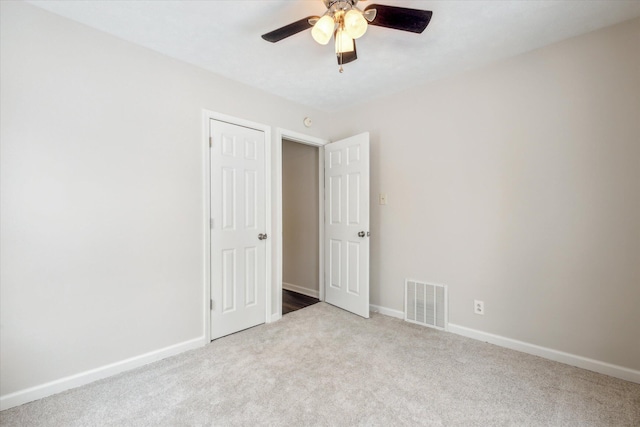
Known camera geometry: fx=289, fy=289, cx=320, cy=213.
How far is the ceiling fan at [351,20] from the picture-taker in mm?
1536

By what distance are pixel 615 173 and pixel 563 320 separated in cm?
113

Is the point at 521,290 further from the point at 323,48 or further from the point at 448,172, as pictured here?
the point at 323,48

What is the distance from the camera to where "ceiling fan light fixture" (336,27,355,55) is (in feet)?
5.61

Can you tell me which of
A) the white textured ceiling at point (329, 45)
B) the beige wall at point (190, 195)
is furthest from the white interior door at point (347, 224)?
the white textured ceiling at point (329, 45)

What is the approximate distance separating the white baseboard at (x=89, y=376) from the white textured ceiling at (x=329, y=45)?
238 cm

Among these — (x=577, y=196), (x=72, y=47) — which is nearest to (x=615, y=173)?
(x=577, y=196)

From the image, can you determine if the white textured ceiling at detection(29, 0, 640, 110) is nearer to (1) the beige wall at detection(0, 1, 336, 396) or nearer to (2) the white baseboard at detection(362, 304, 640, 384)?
(1) the beige wall at detection(0, 1, 336, 396)

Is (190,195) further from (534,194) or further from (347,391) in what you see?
(534,194)

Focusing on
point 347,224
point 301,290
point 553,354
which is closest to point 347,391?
point 553,354

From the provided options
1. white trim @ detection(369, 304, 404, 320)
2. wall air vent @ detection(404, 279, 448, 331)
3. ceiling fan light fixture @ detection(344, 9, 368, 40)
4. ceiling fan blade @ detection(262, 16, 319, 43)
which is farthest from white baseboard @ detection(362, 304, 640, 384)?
ceiling fan blade @ detection(262, 16, 319, 43)

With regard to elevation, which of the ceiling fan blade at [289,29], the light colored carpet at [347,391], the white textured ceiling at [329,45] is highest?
the white textured ceiling at [329,45]

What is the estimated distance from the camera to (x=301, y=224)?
13.7 feet

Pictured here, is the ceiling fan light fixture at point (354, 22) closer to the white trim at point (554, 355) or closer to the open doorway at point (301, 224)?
the open doorway at point (301, 224)

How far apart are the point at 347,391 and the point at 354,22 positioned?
2.18 meters
